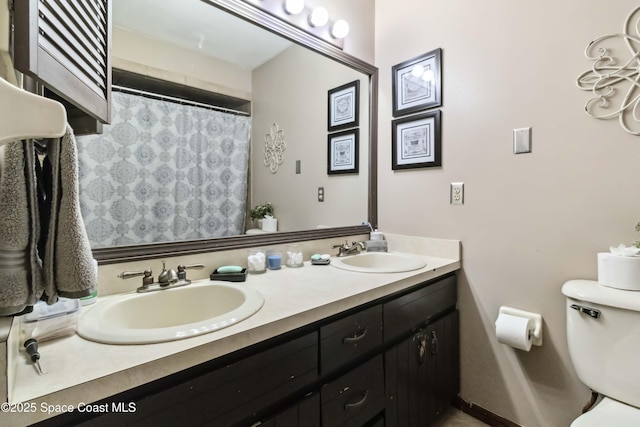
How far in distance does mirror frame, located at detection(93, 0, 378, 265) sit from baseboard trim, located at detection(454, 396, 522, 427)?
103cm

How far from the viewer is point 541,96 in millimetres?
1281

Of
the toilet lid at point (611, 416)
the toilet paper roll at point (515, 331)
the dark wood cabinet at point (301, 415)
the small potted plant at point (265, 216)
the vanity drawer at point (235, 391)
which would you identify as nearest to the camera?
the vanity drawer at point (235, 391)

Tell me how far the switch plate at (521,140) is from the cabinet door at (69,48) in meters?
1.53

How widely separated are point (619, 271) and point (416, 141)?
3.33 ft

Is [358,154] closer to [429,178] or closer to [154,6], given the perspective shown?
[429,178]

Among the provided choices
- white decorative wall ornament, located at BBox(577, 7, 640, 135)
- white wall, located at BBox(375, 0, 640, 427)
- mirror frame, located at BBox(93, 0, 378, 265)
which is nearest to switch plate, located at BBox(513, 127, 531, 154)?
white wall, located at BBox(375, 0, 640, 427)

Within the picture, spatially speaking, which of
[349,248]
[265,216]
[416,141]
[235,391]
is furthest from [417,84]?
[235,391]

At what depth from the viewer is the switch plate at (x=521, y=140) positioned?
131cm

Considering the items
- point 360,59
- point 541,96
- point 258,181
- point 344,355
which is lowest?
point 344,355

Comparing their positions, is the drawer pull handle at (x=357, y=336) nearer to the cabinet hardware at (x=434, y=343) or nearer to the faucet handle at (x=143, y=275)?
the cabinet hardware at (x=434, y=343)

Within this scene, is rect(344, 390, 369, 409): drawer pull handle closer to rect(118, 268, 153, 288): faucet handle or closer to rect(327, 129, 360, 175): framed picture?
rect(118, 268, 153, 288): faucet handle

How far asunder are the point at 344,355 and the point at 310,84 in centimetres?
142

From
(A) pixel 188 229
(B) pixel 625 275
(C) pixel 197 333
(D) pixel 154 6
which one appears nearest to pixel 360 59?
(D) pixel 154 6

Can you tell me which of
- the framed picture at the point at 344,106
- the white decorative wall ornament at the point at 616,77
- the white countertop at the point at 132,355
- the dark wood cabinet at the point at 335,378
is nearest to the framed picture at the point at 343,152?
the framed picture at the point at 344,106
